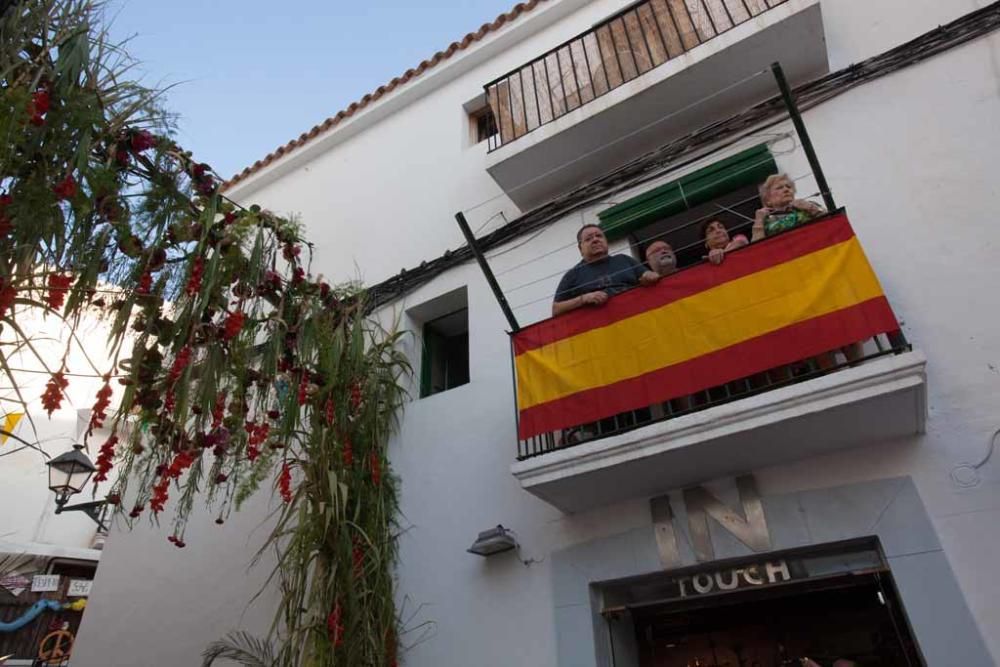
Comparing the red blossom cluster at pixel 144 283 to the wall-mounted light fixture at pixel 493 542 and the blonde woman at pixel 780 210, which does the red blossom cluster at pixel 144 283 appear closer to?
the wall-mounted light fixture at pixel 493 542

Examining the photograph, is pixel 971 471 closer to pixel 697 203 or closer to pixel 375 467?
pixel 697 203

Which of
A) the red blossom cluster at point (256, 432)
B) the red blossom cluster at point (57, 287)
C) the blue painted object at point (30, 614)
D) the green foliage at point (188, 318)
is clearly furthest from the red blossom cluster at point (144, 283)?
the blue painted object at point (30, 614)

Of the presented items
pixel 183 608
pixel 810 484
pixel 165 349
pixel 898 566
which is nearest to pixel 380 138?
pixel 165 349

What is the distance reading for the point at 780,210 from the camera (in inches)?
142

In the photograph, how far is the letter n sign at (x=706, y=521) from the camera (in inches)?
125

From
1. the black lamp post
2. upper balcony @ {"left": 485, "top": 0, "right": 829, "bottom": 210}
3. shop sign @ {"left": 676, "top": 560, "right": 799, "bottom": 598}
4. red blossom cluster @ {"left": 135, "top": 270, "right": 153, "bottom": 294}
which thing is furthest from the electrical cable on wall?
the black lamp post

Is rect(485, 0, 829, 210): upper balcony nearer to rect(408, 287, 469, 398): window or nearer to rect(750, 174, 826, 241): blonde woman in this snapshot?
rect(408, 287, 469, 398): window

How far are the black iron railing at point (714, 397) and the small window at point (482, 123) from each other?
145 inches

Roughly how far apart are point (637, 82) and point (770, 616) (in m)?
3.92

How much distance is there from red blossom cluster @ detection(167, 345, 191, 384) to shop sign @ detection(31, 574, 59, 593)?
830 cm

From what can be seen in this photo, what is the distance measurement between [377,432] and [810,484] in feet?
9.36

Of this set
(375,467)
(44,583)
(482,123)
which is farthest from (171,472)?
(44,583)

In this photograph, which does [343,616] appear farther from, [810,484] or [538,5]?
[538,5]

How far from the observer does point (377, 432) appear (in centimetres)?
465
